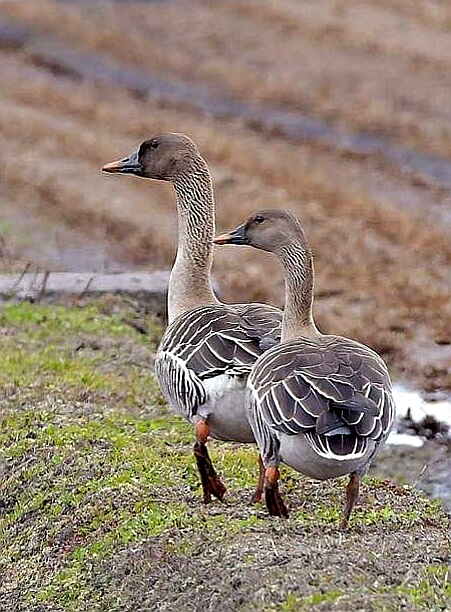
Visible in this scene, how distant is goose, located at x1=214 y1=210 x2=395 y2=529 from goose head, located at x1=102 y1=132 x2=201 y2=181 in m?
1.41

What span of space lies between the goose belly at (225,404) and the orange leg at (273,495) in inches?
16.0

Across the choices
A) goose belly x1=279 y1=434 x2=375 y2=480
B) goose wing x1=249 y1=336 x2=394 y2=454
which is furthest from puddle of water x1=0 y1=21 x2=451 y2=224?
goose belly x1=279 y1=434 x2=375 y2=480

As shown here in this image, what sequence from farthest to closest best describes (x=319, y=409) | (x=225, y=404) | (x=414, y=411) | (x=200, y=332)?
(x=414, y=411) < (x=200, y=332) < (x=225, y=404) < (x=319, y=409)

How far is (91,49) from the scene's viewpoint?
1977 cm

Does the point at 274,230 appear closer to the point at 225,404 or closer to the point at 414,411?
the point at 225,404

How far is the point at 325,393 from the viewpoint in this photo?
17.3 ft

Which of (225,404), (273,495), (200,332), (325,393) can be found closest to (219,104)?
(200,332)

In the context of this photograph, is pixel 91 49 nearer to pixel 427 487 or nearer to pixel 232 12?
pixel 232 12

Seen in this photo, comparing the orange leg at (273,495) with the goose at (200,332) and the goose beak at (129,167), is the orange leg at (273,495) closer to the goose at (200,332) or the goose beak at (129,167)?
the goose at (200,332)

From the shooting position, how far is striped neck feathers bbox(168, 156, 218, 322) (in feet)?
22.9

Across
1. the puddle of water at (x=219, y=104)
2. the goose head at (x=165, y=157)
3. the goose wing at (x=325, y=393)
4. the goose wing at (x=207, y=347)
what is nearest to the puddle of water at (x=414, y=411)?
the goose wing at (x=207, y=347)

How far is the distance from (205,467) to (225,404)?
0.33 meters

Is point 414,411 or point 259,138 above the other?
point 414,411

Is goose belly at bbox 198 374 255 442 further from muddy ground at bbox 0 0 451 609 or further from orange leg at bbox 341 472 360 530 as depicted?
muddy ground at bbox 0 0 451 609
